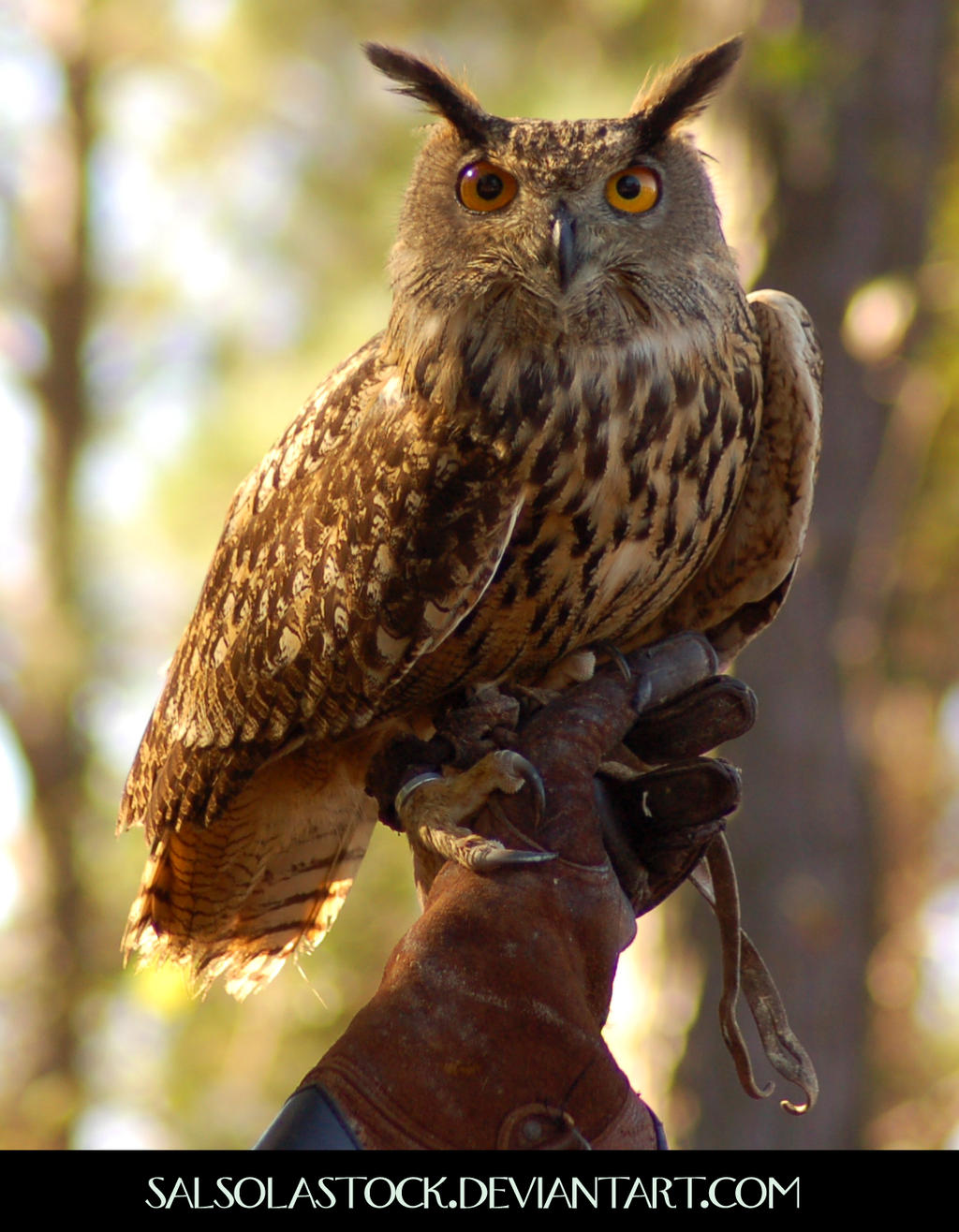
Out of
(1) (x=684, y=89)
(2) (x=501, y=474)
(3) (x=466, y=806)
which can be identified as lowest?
(3) (x=466, y=806)

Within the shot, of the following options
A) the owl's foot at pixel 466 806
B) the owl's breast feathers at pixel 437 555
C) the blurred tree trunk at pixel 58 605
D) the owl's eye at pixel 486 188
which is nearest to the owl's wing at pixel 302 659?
the owl's breast feathers at pixel 437 555

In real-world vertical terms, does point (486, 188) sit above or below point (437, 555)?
above

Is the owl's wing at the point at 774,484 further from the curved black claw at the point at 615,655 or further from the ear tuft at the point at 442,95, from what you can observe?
the ear tuft at the point at 442,95

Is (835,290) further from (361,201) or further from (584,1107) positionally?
(361,201)

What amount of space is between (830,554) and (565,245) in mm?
2787

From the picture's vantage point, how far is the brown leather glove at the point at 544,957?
1.45m

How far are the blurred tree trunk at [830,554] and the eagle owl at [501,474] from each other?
83.0 inches

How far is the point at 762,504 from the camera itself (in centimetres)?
222

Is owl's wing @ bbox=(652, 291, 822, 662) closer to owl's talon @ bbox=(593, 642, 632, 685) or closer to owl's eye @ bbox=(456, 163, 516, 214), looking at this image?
owl's talon @ bbox=(593, 642, 632, 685)

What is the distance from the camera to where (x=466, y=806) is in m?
1.88

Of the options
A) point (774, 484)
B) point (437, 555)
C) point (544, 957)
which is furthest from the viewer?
point (774, 484)

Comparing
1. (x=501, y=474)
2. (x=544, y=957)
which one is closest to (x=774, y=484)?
(x=501, y=474)

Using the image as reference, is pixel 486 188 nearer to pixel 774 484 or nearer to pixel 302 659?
pixel 774 484

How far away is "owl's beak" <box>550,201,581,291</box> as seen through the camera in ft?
6.33
